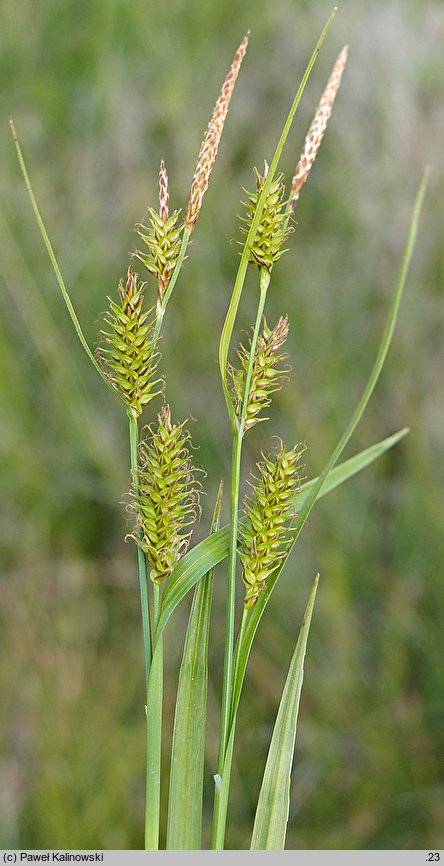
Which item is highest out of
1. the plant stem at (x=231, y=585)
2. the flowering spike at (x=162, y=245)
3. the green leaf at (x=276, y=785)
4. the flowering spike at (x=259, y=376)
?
the flowering spike at (x=162, y=245)

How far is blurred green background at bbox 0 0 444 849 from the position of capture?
986 mm

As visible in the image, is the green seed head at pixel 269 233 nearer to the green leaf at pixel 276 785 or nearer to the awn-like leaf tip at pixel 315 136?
the awn-like leaf tip at pixel 315 136

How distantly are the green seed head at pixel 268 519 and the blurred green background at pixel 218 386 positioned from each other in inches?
28.8

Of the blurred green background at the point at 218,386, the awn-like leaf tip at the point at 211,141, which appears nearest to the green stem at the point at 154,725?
the awn-like leaf tip at the point at 211,141

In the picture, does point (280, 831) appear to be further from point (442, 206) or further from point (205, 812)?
point (442, 206)

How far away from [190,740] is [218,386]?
80cm

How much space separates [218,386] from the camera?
105cm

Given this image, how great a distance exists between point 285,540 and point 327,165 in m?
0.93

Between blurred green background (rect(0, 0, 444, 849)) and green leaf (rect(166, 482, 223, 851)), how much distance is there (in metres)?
0.71

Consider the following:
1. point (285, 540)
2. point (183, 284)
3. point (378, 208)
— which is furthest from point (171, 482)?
point (378, 208)

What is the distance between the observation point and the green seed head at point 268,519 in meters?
0.24

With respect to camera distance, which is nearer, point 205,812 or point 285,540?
point 285,540

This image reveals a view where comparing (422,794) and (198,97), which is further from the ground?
(198,97)

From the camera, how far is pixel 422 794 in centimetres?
98
